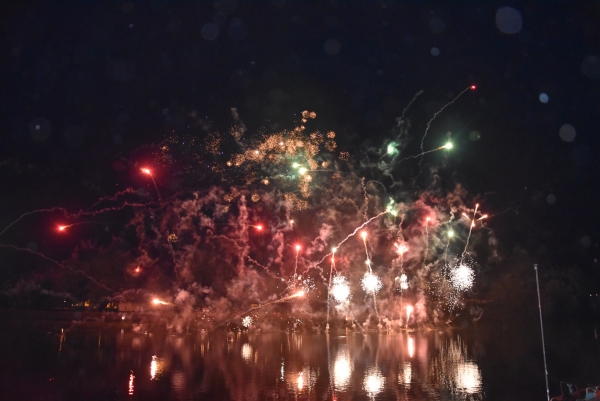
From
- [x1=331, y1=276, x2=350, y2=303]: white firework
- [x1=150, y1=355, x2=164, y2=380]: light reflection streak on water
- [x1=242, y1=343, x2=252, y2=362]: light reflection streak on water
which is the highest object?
[x1=331, y1=276, x2=350, y2=303]: white firework

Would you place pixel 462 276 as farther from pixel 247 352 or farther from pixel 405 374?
pixel 405 374

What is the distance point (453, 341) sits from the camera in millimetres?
26797

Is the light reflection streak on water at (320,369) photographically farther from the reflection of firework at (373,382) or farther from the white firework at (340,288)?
the white firework at (340,288)

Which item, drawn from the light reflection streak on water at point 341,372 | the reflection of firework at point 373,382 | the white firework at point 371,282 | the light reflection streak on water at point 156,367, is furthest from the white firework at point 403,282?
the light reflection streak on water at point 156,367

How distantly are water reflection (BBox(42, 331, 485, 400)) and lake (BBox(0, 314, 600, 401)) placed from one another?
0.03m

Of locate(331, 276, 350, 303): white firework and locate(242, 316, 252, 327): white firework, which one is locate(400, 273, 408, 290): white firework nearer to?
locate(331, 276, 350, 303): white firework

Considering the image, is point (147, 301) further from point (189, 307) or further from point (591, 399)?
point (591, 399)

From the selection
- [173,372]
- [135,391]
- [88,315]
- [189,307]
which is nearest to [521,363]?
[173,372]

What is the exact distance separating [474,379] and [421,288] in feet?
69.9

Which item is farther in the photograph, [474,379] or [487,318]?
[487,318]

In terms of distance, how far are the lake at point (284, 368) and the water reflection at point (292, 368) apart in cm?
3

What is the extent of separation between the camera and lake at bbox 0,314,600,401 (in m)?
12.5

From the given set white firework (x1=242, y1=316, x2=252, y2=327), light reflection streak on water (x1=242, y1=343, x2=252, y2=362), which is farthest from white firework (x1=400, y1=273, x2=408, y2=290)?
light reflection streak on water (x1=242, y1=343, x2=252, y2=362)

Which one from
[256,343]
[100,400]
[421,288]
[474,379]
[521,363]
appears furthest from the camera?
[421,288]
